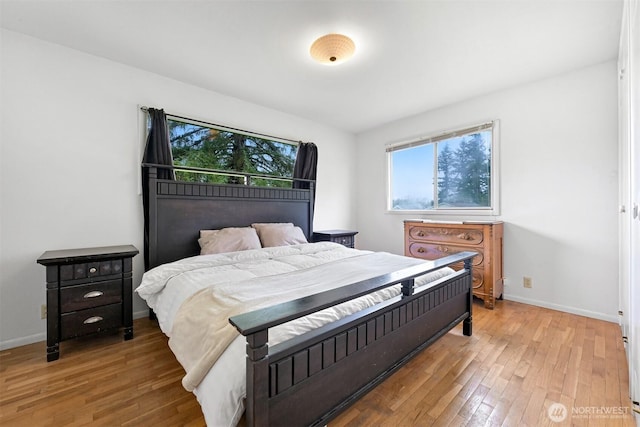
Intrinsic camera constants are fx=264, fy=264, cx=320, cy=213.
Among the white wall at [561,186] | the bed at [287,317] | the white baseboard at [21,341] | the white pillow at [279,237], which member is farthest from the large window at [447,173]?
the white baseboard at [21,341]

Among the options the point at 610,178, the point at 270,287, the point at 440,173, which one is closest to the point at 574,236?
the point at 610,178

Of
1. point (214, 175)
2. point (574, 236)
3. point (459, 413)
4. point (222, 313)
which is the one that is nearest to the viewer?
point (222, 313)

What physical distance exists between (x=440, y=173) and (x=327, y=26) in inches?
102

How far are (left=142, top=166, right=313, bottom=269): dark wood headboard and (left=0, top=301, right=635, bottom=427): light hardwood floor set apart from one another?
844 millimetres

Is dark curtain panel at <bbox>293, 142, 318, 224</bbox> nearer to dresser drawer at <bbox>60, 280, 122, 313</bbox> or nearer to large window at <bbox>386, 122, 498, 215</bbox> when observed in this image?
large window at <bbox>386, 122, 498, 215</bbox>

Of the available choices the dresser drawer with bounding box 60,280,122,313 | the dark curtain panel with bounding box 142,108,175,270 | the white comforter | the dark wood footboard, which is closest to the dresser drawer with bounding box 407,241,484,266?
the white comforter

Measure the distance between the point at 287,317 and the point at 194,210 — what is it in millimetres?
2284

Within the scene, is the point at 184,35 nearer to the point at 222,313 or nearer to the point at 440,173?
the point at 222,313

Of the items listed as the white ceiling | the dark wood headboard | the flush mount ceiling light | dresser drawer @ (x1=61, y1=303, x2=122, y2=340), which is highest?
the white ceiling

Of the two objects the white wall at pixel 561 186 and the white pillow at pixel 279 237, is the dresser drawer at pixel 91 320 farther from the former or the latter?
the white wall at pixel 561 186

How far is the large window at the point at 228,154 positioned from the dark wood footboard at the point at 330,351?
239cm

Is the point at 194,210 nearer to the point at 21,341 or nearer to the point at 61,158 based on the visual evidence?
the point at 61,158

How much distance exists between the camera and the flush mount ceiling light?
204 centimetres

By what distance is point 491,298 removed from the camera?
9.24 feet
